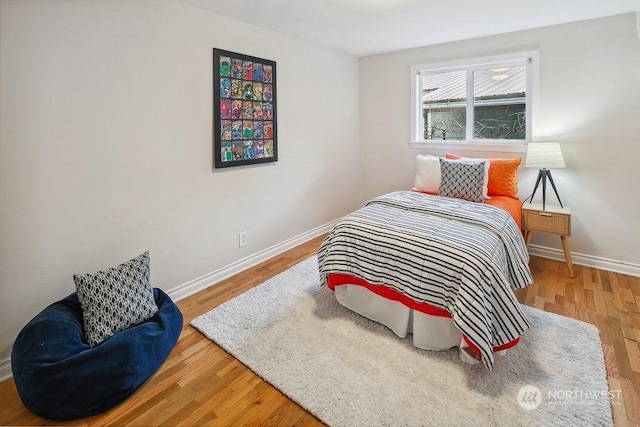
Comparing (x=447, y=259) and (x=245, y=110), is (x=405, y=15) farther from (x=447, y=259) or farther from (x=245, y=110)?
(x=447, y=259)

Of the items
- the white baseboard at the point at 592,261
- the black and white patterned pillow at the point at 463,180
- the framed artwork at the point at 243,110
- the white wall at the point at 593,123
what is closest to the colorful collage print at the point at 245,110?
the framed artwork at the point at 243,110

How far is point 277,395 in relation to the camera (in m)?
1.71

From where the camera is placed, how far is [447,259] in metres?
1.91

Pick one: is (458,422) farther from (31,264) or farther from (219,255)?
(31,264)

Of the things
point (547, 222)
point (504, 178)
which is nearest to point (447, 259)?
point (547, 222)

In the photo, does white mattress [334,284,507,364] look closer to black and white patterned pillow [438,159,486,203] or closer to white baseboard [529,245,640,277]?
black and white patterned pillow [438,159,486,203]

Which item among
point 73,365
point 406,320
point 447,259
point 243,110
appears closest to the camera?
point 73,365

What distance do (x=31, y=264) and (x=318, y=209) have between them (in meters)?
2.77

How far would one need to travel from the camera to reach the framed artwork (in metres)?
2.75

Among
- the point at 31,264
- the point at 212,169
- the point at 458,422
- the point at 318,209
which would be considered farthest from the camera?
the point at 318,209

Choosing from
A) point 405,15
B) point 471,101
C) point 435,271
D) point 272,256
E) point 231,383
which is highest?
point 405,15

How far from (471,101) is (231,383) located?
12.0 feet

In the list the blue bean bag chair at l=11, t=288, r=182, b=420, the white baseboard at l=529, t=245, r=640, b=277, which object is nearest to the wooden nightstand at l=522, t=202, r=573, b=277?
the white baseboard at l=529, t=245, r=640, b=277

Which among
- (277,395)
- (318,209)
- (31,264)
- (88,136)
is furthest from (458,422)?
(318,209)
